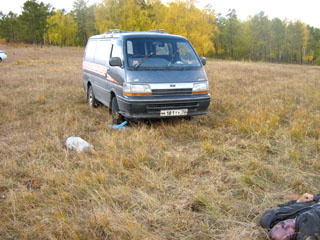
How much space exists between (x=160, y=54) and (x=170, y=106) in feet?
4.13

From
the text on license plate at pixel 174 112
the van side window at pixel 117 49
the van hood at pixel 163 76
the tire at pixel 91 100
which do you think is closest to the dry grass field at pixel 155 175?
the text on license plate at pixel 174 112

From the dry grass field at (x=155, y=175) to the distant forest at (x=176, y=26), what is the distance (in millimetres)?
33670

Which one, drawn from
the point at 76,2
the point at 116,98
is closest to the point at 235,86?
the point at 116,98

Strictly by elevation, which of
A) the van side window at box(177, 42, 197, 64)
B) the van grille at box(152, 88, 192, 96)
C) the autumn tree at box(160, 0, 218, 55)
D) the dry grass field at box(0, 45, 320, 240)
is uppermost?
the autumn tree at box(160, 0, 218, 55)

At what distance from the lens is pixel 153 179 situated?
384cm

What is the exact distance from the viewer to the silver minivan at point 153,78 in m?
5.87

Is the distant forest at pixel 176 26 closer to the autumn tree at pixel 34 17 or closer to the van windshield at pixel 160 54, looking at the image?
the autumn tree at pixel 34 17

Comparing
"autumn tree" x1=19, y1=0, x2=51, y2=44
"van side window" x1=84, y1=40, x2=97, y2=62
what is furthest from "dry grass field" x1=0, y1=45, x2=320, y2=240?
"autumn tree" x1=19, y1=0, x2=51, y2=44

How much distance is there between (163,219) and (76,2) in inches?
3064

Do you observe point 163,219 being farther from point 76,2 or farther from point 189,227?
point 76,2

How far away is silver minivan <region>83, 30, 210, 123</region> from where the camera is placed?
19.2ft

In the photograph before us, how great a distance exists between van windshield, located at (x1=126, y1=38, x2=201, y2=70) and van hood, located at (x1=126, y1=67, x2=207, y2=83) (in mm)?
145

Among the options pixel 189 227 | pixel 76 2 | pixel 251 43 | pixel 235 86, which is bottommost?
pixel 189 227

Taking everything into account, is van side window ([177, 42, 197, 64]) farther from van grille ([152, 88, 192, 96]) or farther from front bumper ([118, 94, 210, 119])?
front bumper ([118, 94, 210, 119])
